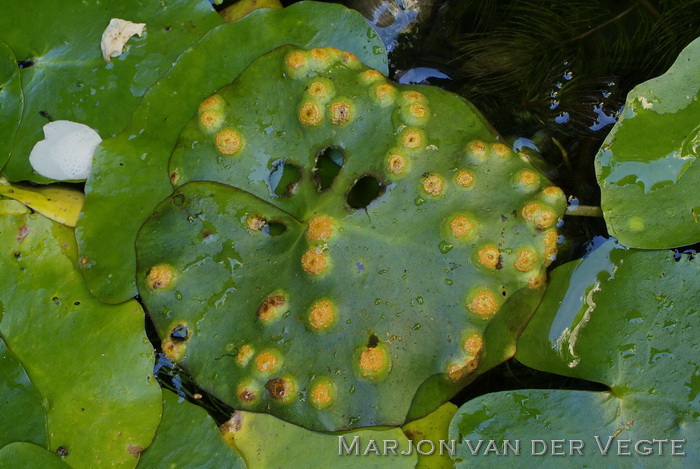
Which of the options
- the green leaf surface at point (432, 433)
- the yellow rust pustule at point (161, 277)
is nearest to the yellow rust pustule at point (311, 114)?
the yellow rust pustule at point (161, 277)

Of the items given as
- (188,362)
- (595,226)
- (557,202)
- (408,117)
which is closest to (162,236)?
(188,362)

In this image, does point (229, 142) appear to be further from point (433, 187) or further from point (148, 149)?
point (433, 187)

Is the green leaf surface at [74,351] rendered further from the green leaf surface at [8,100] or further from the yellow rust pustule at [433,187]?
the yellow rust pustule at [433,187]

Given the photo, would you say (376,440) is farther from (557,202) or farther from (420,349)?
(557,202)

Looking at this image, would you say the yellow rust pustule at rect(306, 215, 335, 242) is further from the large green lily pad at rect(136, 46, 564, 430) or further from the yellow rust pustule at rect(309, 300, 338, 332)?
the yellow rust pustule at rect(309, 300, 338, 332)

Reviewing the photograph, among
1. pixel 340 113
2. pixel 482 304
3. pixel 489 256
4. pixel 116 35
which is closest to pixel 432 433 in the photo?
pixel 482 304

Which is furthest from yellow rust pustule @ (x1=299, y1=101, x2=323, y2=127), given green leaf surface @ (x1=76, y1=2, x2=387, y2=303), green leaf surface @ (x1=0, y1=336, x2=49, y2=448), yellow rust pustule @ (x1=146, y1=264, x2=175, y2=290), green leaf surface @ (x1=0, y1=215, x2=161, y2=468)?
green leaf surface @ (x1=0, y1=336, x2=49, y2=448)
